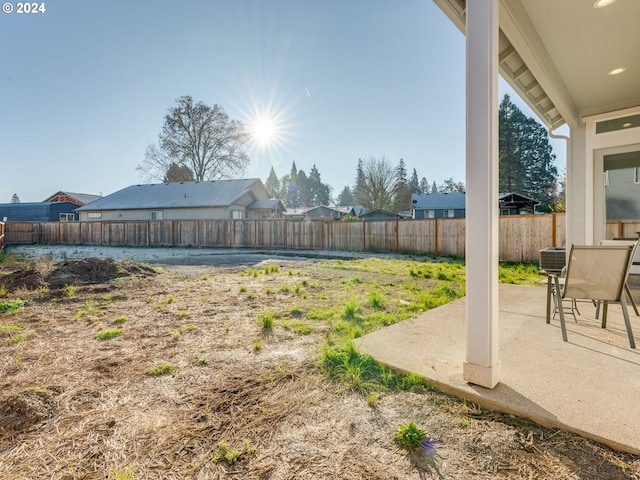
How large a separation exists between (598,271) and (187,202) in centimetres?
2206

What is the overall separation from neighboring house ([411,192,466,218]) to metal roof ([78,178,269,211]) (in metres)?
15.6

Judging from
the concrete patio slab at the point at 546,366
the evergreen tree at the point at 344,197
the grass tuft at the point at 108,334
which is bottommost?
the grass tuft at the point at 108,334

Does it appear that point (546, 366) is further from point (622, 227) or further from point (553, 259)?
point (622, 227)

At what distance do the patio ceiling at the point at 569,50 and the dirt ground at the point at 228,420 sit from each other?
3.08 metres

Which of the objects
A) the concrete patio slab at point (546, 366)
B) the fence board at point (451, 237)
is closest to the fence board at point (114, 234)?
the fence board at point (451, 237)

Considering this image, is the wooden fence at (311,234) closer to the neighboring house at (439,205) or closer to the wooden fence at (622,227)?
the wooden fence at (622,227)

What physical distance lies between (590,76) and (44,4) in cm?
937

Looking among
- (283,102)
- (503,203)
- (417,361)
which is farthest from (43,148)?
(503,203)

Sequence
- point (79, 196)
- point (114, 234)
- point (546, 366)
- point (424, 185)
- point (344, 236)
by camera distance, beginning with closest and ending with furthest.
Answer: point (546, 366), point (344, 236), point (114, 234), point (79, 196), point (424, 185)

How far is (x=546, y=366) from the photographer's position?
2107 millimetres

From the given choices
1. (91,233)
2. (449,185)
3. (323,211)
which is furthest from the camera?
(449,185)

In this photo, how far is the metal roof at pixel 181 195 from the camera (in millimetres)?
21125

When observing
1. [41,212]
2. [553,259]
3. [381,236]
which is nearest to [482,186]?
[553,259]

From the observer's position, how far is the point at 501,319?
10.6 ft
